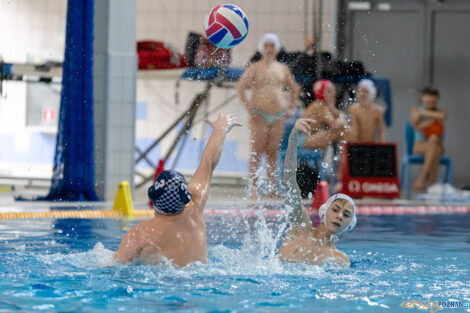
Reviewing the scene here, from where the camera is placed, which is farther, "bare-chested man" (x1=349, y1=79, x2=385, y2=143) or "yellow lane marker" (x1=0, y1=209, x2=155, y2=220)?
"bare-chested man" (x1=349, y1=79, x2=385, y2=143)

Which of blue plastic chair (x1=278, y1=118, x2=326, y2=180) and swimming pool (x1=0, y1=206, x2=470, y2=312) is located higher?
blue plastic chair (x1=278, y1=118, x2=326, y2=180)

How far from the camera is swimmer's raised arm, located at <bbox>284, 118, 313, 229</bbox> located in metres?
4.20

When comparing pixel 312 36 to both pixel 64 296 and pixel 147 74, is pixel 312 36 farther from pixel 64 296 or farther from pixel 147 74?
pixel 64 296

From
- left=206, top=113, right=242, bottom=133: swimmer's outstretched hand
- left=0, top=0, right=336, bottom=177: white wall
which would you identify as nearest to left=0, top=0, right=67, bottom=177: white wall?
left=0, top=0, right=336, bottom=177: white wall

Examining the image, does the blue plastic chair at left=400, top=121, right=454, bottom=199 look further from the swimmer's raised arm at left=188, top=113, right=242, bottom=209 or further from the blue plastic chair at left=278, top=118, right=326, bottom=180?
the swimmer's raised arm at left=188, top=113, right=242, bottom=209

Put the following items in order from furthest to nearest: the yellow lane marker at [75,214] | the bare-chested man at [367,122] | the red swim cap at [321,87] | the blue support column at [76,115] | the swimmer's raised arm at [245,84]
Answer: the bare-chested man at [367,122], the red swim cap at [321,87], the swimmer's raised arm at [245,84], the blue support column at [76,115], the yellow lane marker at [75,214]

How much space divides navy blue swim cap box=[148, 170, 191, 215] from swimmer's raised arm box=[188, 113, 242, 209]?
16 cm

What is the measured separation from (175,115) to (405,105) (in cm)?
427

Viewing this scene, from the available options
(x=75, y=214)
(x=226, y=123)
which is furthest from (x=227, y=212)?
(x=226, y=123)

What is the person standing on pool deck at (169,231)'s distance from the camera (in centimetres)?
388

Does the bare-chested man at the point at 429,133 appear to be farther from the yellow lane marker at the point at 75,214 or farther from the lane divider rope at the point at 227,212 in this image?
the yellow lane marker at the point at 75,214

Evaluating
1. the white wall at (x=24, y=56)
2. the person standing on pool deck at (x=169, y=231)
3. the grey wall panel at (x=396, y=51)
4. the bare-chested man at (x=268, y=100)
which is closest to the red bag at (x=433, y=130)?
the grey wall panel at (x=396, y=51)

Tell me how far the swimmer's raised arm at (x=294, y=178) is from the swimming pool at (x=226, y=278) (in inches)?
11.0

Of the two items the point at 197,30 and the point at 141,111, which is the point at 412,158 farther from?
the point at 141,111
